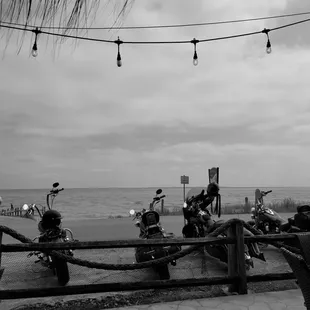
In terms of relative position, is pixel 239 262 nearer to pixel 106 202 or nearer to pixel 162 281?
pixel 162 281

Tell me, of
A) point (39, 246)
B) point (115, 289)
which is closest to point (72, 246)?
point (39, 246)

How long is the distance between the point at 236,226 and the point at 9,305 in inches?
113

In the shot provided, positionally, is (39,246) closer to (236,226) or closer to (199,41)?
(236,226)

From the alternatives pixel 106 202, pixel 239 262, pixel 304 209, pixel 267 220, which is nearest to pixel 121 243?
pixel 239 262

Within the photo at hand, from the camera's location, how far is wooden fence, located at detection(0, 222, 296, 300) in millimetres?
3287

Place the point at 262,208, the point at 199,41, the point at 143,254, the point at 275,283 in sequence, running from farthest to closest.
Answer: the point at 262,208 < the point at 199,41 < the point at 143,254 < the point at 275,283

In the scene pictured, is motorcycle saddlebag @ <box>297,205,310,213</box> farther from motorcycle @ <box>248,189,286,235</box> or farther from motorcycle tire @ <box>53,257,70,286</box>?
motorcycle tire @ <box>53,257,70,286</box>

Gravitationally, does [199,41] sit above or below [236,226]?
above

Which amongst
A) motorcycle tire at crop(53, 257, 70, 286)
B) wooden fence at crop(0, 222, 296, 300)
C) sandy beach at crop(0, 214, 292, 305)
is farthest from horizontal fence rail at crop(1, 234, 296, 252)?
motorcycle tire at crop(53, 257, 70, 286)

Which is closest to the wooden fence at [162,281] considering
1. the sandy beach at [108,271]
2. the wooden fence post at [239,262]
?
the wooden fence post at [239,262]

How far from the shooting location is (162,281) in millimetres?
3629

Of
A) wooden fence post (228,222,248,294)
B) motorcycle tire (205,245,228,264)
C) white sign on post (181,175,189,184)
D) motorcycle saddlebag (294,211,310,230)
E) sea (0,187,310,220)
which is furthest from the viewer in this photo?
sea (0,187,310,220)

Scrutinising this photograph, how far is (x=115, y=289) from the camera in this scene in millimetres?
3490

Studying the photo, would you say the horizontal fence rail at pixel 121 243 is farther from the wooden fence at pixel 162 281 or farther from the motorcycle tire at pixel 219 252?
the motorcycle tire at pixel 219 252
